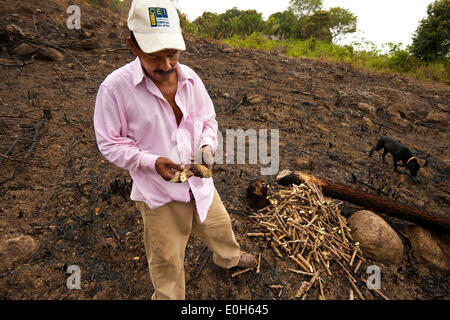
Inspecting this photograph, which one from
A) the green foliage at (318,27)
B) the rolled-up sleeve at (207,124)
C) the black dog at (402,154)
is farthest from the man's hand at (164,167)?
the green foliage at (318,27)

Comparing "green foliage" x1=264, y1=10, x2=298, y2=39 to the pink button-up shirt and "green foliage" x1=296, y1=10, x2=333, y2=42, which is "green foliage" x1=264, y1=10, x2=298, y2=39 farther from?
the pink button-up shirt

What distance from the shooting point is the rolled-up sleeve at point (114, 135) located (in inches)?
52.1

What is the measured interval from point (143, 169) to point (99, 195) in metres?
2.05

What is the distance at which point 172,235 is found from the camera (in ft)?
5.43

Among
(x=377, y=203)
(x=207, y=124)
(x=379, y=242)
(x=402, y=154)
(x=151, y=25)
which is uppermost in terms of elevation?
(x=151, y=25)

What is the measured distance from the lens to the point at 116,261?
2.43 metres

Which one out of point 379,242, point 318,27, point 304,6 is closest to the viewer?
point 379,242

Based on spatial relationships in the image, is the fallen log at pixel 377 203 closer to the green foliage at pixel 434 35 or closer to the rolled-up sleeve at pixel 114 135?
the rolled-up sleeve at pixel 114 135

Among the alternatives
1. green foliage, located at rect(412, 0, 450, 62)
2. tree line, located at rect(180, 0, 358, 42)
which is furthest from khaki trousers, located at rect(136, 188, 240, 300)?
green foliage, located at rect(412, 0, 450, 62)

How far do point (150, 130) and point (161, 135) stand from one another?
74 millimetres

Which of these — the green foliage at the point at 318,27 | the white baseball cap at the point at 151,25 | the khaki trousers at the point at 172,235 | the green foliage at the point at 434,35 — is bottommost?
the khaki trousers at the point at 172,235

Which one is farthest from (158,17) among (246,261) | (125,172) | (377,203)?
(377,203)

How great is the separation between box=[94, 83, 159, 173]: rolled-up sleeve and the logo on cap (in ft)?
1.44

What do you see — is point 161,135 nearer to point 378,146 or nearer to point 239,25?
point 378,146
